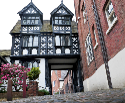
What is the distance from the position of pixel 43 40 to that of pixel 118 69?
10308 mm

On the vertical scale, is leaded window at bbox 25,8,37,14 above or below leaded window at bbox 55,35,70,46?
above

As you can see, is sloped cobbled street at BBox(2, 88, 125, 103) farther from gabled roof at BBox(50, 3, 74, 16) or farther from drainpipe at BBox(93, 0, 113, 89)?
gabled roof at BBox(50, 3, 74, 16)

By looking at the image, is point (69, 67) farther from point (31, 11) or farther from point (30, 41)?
point (31, 11)

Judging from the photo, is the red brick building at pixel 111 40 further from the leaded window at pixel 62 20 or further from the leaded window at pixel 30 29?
the leaded window at pixel 30 29

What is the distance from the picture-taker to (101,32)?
8.25 metres

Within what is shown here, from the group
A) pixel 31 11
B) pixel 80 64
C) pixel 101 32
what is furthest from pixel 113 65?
pixel 31 11

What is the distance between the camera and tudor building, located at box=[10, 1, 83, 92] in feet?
47.3

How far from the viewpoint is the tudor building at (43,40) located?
14.4 metres

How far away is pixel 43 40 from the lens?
49.6 feet

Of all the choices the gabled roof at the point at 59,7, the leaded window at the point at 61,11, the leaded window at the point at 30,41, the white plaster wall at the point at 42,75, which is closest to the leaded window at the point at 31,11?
the gabled roof at the point at 59,7

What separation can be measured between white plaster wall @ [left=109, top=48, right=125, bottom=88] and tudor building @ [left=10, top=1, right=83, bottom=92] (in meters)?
7.89

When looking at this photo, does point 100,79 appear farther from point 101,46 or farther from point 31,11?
point 31,11

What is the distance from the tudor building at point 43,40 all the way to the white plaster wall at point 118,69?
7891 millimetres

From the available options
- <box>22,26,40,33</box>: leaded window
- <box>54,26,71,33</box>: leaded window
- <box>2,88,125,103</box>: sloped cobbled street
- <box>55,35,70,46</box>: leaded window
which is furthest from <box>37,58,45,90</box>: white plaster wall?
<box>2,88,125,103</box>: sloped cobbled street
